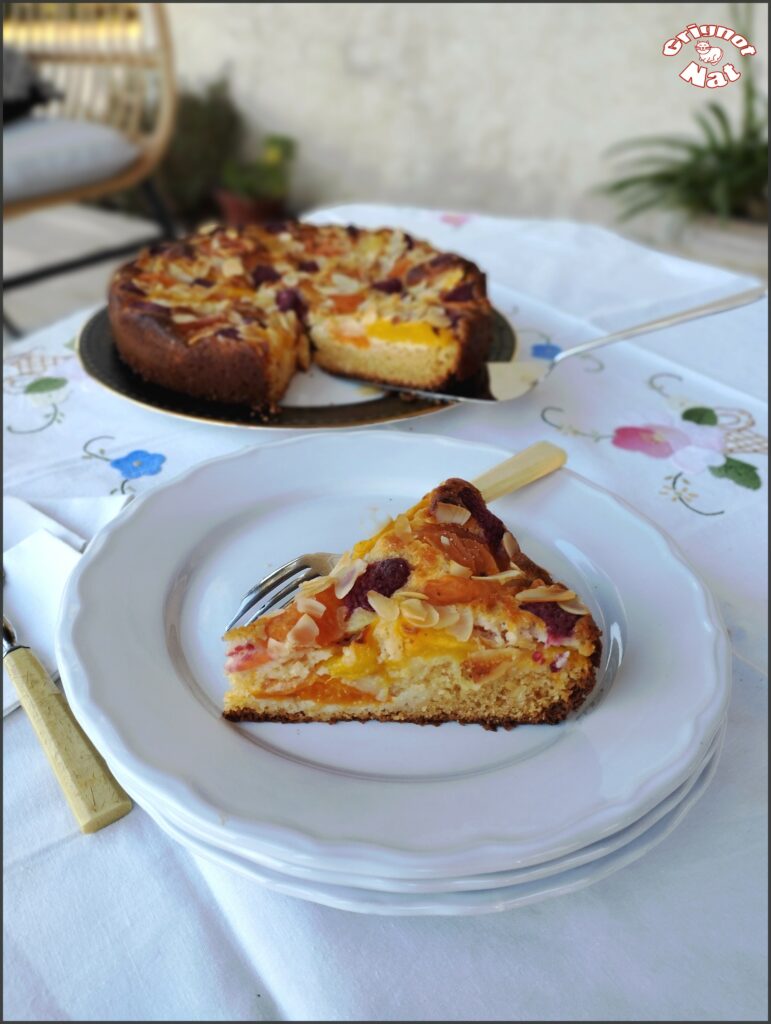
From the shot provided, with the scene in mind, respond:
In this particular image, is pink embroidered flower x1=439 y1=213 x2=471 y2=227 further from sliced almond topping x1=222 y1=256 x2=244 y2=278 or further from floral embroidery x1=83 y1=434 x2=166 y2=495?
floral embroidery x1=83 y1=434 x2=166 y2=495

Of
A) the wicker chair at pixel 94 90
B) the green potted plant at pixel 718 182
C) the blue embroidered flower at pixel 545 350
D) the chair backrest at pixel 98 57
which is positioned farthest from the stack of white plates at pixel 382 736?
the chair backrest at pixel 98 57

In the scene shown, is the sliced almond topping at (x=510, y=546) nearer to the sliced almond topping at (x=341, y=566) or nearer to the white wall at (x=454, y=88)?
the sliced almond topping at (x=341, y=566)

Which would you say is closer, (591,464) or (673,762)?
(673,762)

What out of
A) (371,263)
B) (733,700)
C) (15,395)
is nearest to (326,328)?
(371,263)

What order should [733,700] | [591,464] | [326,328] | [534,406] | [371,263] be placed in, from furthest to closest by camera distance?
[371,263] → [326,328] → [534,406] → [591,464] → [733,700]

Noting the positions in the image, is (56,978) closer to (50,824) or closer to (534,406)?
(50,824)
